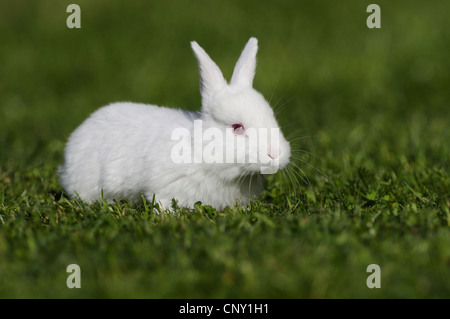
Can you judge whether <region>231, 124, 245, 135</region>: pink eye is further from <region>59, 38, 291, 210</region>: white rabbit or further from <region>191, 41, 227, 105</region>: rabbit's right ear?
<region>191, 41, 227, 105</region>: rabbit's right ear

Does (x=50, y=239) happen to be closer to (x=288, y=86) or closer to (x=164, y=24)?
(x=288, y=86)

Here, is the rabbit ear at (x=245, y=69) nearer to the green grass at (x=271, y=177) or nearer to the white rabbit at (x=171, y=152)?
the white rabbit at (x=171, y=152)

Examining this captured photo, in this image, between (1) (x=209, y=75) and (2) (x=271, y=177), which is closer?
(1) (x=209, y=75)

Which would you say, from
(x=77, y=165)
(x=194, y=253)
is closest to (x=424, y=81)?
(x=77, y=165)

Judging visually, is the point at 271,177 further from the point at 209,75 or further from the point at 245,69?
the point at 209,75

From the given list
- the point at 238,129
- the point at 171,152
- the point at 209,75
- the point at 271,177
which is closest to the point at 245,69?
the point at 209,75

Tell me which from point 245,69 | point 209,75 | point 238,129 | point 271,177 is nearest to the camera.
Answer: point 238,129

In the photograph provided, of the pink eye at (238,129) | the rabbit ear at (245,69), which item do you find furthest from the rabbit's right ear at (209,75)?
the pink eye at (238,129)
